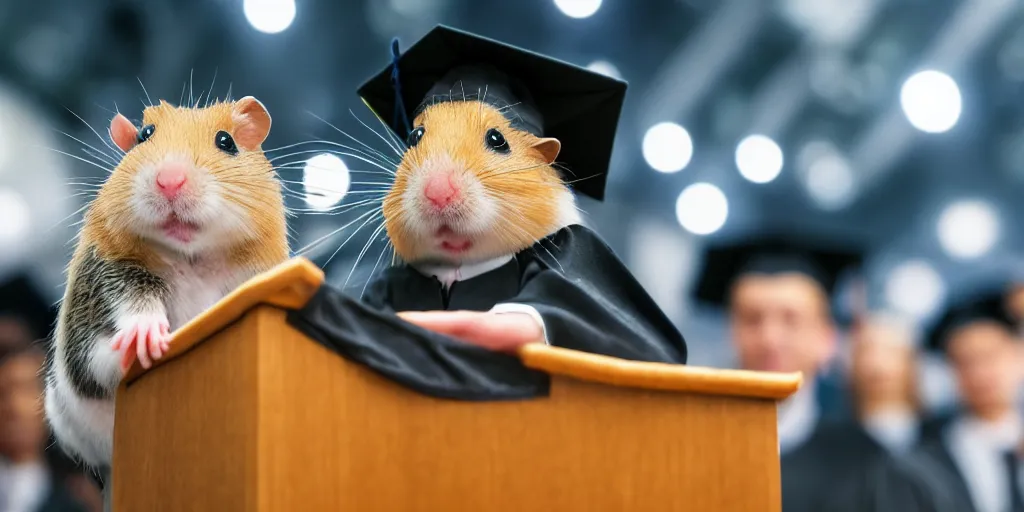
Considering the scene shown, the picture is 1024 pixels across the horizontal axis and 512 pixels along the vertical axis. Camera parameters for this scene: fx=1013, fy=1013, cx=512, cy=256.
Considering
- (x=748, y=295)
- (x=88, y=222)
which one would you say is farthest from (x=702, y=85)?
(x=88, y=222)

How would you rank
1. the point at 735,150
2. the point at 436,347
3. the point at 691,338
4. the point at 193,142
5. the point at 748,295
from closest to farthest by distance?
the point at 436,347 < the point at 193,142 < the point at 748,295 < the point at 691,338 < the point at 735,150

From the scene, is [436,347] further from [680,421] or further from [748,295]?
[748,295]

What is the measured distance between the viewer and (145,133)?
3.94 feet

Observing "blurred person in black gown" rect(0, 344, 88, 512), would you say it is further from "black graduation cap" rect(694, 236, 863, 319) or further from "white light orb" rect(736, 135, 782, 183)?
"white light orb" rect(736, 135, 782, 183)

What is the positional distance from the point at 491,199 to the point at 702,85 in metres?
2.36

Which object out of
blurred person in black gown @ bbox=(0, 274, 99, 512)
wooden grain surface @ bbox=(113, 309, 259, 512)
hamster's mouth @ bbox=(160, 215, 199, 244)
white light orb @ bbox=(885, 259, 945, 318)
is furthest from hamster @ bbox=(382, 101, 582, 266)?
white light orb @ bbox=(885, 259, 945, 318)

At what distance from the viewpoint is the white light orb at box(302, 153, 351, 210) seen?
1303mm

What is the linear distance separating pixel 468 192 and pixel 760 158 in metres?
2.44

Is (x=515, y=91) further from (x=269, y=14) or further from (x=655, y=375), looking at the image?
(x=269, y=14)

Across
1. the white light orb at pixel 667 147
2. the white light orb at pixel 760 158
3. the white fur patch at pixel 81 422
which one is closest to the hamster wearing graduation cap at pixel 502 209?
the white fur patch at pixel 81 422

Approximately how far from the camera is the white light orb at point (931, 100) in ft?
11.4

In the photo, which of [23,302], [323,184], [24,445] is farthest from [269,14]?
[323,184]

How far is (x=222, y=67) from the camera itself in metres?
2.60

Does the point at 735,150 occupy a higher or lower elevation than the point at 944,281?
higher
